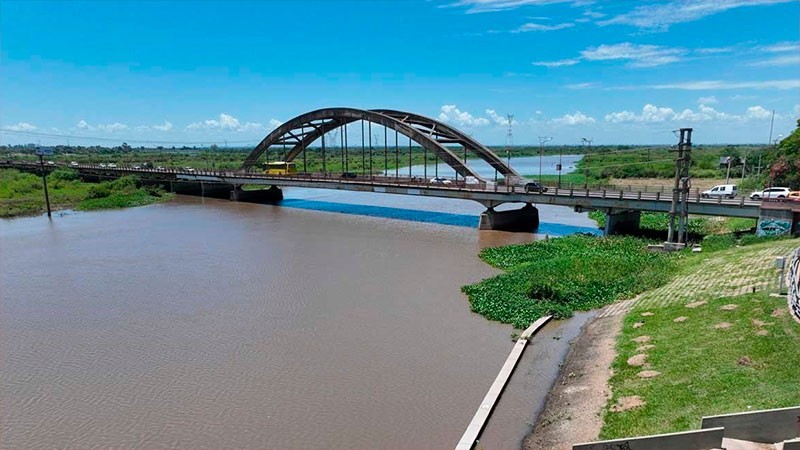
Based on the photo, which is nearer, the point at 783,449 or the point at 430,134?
the point at 783,449

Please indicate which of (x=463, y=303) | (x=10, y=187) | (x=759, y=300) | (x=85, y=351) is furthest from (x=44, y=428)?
(x=10, y=187)

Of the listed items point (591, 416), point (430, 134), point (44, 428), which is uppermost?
point (430, 134)

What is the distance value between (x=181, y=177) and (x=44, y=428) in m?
61.2

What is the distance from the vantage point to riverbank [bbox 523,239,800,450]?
1008 centimetres

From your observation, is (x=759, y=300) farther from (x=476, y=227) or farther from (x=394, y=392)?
(x=476, y=227)

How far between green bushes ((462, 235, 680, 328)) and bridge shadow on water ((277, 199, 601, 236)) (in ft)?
30.1

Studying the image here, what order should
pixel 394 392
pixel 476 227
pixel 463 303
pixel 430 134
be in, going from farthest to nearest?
pixel 430 134, pixel 476 227, pixel 463 303, pixel 394 392

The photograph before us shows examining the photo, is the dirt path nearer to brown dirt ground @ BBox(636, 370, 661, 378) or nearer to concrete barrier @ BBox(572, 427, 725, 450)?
brown dirt ground @ BBox(636, 370, 661, 378)

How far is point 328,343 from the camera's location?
17.1 metres

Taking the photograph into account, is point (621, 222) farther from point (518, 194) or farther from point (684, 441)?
point (684, 441)

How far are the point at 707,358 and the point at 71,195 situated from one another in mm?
72676

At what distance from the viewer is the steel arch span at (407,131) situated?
45312 mm

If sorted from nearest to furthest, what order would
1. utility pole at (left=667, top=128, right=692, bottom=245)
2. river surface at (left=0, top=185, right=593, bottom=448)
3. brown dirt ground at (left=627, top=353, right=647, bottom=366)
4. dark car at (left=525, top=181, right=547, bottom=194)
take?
1. river surface at (left=0, top=185, right=593, bottom=448)
2. brown dirt ground at (left=627, top=353, right=647, bottom=366)
3. utility pole at (left=667, top=128, right=692, bottom=245)
4. dark car at (left=525, top=181, right=547, bottom=194)

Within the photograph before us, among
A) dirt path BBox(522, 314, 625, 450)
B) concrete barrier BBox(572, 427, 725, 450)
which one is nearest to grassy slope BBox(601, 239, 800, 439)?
dirt path BBox(522, 314, 625, 450)
